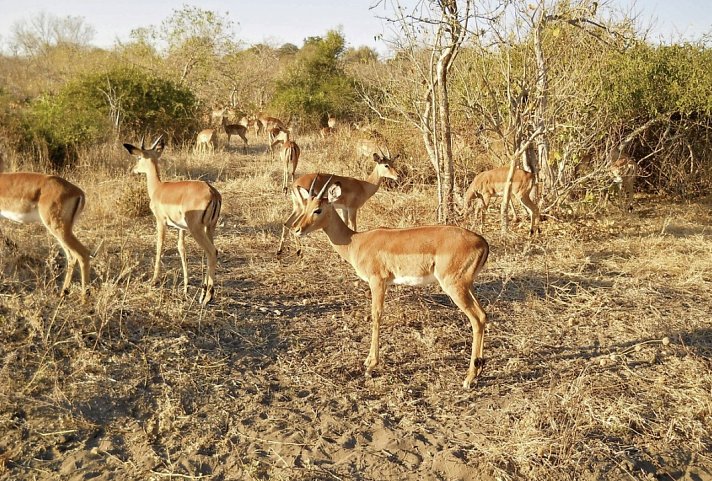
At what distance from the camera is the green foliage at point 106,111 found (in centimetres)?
1099

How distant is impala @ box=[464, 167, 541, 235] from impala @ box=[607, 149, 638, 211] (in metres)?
1.70

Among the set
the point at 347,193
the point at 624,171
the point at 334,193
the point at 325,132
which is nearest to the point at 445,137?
the point at 347,193

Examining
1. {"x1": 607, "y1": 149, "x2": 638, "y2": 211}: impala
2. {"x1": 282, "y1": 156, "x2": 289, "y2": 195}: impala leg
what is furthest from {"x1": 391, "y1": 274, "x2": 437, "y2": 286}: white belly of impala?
{"x1": 282, "y1": 156, "x2": 289, "y2": 195}: impala leg

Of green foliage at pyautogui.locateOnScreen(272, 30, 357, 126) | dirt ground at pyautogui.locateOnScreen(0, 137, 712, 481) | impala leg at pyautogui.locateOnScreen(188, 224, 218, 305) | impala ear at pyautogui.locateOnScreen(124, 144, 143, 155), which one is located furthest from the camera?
green foliage at pyautogui.locateOnScreen(272, 30, 357, 126)

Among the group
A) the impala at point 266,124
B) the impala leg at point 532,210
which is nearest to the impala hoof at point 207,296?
the impala leg at point 532,210

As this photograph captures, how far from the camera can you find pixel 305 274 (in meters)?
6.59

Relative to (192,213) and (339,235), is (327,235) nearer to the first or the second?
(339,235)

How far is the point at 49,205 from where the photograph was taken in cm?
534

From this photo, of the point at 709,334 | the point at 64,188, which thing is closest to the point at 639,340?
the point at 709,334

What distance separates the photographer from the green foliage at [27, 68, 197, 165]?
433 inches

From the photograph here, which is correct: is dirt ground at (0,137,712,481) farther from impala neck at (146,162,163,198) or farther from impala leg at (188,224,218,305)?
impala neck at (146,162,163,198)

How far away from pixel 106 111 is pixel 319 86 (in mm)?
10317

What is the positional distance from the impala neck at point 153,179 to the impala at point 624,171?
22.0ft

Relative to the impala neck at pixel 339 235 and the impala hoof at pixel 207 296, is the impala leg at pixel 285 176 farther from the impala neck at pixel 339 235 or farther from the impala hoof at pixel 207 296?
the impala neck at pixel 339 235
